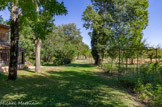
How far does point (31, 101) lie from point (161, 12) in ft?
44.7

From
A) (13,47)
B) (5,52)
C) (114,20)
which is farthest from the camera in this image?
(114,20)

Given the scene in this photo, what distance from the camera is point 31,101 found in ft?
14.0

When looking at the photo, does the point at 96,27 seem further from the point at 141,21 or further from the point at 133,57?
the point at 133,57

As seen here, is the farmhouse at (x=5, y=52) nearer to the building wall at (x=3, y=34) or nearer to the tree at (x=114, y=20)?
the building wall at (x=3, y=34)

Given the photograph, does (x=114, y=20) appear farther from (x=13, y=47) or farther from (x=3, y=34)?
(x=3, y=34)

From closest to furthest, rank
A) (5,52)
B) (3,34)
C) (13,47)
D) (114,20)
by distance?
(13,47)
(5,52)
(3,34)
(114,20)

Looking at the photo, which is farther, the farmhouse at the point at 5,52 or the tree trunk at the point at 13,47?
the farmhouse at the point at 5,52

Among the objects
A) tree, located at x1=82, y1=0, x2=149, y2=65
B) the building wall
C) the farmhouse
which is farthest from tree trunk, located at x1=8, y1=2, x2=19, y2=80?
tree, located at x1=82, y1=0, x2=149, y2=65

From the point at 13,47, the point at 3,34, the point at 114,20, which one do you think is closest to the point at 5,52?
the point at 3,34

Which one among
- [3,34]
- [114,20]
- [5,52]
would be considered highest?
[114,20]

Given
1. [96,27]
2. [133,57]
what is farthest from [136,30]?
[133,57]

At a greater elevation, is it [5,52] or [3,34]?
[3,34]

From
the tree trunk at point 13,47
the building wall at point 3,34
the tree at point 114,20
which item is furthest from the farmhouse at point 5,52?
the tree at point 114,20

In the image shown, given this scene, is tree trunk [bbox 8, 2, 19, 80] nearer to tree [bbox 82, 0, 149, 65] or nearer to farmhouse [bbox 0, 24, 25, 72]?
farmhouse [bbox 0, 24, 25, 72]
